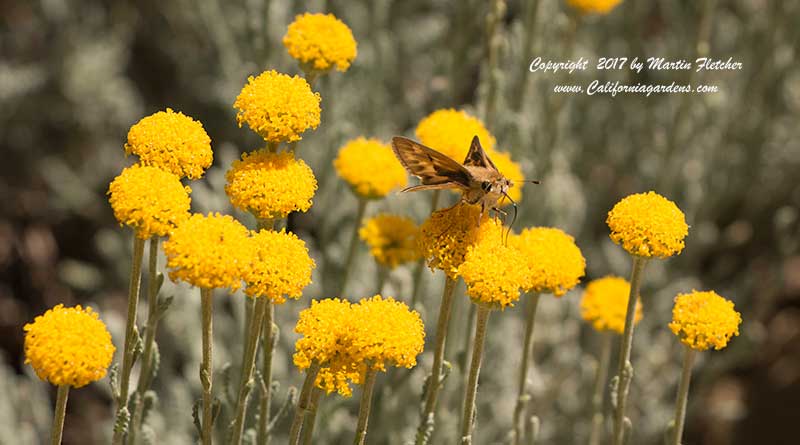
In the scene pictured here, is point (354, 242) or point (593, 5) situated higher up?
point (593, 5)

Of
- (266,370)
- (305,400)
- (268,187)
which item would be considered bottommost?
(305,400)

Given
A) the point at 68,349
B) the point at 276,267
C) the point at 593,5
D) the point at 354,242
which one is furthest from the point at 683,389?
the point at 593,5

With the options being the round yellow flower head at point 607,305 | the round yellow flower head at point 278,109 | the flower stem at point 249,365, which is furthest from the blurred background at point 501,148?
the flower stem at point 249,365

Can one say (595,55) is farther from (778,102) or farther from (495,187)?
(495,187)

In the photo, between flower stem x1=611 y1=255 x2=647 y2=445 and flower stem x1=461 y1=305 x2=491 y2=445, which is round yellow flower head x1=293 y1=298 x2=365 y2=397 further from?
flower stem x1=611 y1=255 x2=647 y2=445

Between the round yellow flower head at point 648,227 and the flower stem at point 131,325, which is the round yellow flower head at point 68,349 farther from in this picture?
the round yellow flower head at point 648,227

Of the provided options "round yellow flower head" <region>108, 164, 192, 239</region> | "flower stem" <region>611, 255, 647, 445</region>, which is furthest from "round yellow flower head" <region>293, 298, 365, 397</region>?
"flower stem" <region>611, 255, 647, 445</region>

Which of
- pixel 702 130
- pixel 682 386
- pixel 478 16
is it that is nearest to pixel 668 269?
pixel 702 130

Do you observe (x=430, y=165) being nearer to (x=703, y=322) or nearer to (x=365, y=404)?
(x=365, y=404)
